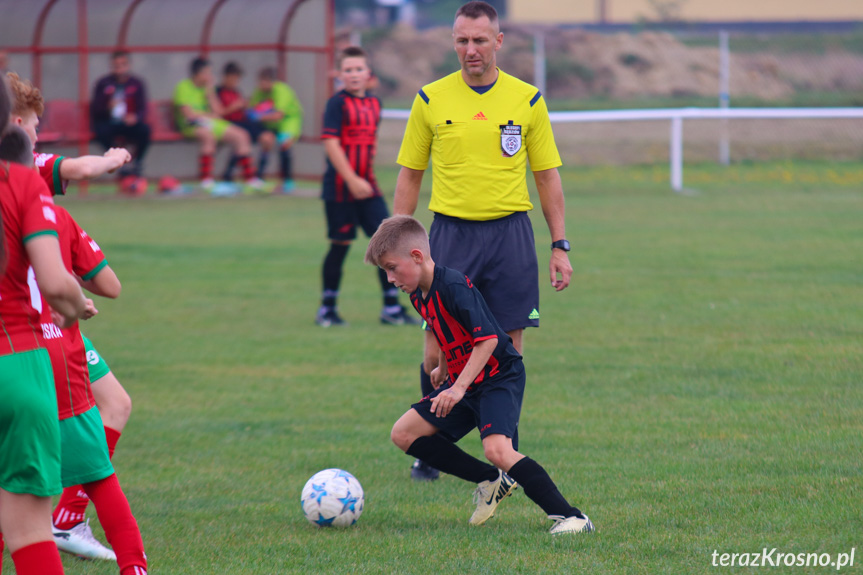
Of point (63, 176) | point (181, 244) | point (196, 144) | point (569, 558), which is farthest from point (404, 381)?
point (196, 144)

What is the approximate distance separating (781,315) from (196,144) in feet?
46.9

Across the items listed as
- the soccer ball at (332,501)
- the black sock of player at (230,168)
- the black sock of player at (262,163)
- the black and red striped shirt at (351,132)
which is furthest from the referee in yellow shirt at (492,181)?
the black sock of player at (262,163)

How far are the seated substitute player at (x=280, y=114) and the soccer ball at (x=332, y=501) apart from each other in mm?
15518

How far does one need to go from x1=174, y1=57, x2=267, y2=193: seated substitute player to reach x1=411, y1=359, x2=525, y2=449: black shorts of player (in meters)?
15.7

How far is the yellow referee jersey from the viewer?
→ 4.92 meters

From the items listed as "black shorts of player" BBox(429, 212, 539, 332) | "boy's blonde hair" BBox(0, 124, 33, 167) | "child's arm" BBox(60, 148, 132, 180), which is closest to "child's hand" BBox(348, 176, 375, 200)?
"black shorts of player" BBox(429, 212, 539, 332)

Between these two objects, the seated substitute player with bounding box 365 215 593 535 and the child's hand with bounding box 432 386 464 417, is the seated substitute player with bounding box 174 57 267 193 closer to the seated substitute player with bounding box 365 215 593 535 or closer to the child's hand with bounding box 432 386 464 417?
the seated substitute player with bounding box 365 215 593 535

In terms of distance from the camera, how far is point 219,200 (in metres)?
18.9

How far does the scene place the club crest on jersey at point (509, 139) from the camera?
4922 mm

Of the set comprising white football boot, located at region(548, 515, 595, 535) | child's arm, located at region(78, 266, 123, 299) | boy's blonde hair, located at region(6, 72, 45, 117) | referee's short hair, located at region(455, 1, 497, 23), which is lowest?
white football boot, located at region(548, 515, 595, 535)

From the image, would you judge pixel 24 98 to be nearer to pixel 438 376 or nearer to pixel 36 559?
pixel 36 559

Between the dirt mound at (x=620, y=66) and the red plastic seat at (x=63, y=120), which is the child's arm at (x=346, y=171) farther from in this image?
the dirt mound at (x=620, y=66)

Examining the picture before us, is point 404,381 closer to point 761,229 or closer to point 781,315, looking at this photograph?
point 781,315

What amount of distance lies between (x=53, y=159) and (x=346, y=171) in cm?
Result: 494
